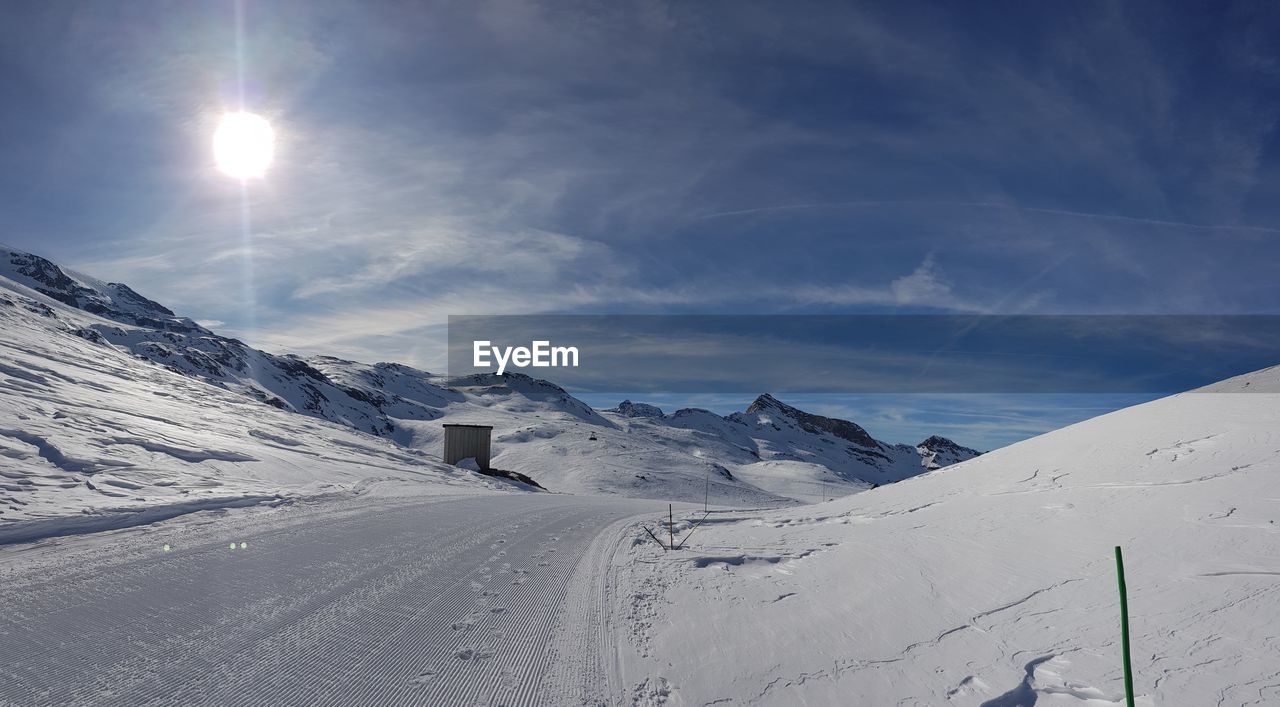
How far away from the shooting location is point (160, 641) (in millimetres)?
5500

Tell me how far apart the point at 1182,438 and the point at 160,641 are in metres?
13.4

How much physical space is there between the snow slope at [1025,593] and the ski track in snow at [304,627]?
96 cm

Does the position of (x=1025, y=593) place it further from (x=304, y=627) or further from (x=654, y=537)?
(x=654, y=537)

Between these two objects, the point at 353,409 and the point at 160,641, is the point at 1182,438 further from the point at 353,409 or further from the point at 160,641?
the point at 353,409

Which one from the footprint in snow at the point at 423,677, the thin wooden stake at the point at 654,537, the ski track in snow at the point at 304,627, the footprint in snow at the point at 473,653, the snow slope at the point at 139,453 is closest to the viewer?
the ski track in snow at the point at 304,627

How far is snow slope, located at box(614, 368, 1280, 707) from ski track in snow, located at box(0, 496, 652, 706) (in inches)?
37.8

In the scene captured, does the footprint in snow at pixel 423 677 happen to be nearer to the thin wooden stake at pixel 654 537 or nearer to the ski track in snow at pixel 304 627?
the ski track in snow at pixel 304 627

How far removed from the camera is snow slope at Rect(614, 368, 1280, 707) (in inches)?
193

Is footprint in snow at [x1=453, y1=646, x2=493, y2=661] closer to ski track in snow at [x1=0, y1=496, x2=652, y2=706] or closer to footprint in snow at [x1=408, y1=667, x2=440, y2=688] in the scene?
ski track in snow at [x1=0, y1=496, x2=652, y2=706]

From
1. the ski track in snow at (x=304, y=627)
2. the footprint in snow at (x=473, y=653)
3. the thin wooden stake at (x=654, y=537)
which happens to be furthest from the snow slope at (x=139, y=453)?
the thin wooden stake at (x=654, y=537)

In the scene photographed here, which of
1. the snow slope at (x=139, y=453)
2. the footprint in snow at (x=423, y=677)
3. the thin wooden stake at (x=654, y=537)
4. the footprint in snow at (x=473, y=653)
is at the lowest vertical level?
the thin wooden stake at (x=654, y=537)

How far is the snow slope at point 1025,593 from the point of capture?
16.1 ft

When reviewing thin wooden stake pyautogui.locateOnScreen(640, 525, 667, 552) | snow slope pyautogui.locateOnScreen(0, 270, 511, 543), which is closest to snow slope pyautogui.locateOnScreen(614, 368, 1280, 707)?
thin wooden stake pyautogui.locateOnScreen(640, 525, 667, 552)

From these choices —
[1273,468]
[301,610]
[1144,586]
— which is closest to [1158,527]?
[1144,586]
